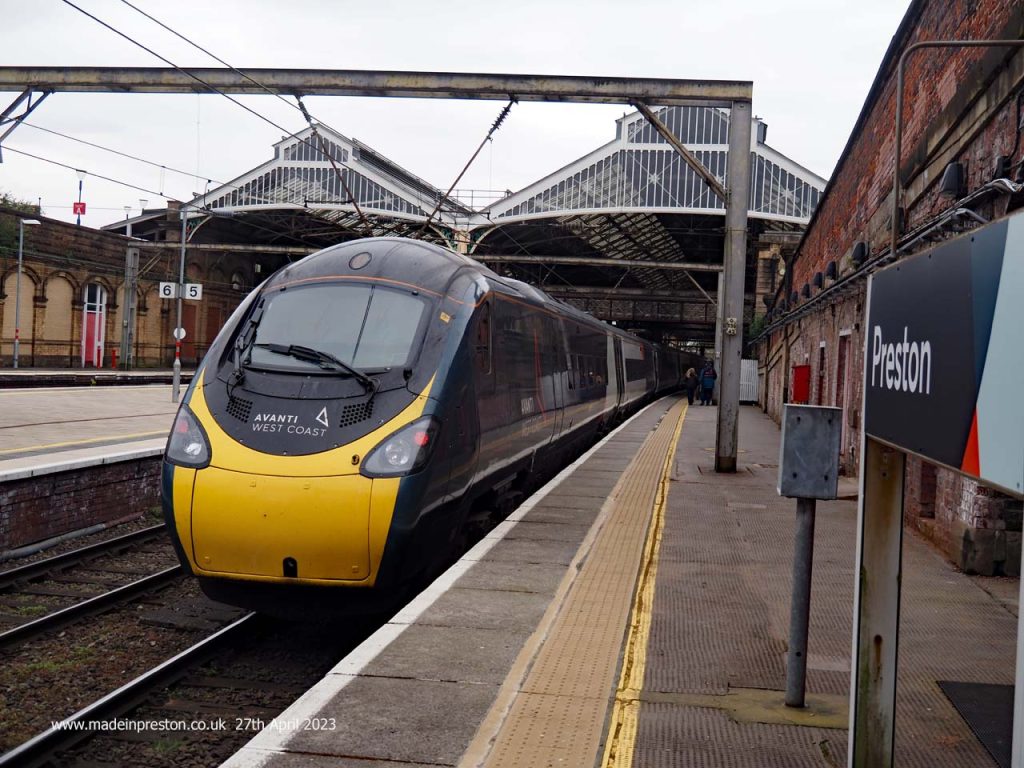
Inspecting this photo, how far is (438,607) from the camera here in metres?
5.51

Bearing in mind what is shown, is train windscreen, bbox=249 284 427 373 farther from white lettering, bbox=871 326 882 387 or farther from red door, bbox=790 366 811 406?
red door, bbox=790 366 811 406

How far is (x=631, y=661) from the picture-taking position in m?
4.71

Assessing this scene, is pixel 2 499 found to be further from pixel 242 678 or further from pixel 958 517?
pixel 958 517

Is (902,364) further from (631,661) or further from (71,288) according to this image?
(71,288)

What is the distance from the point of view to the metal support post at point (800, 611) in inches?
164

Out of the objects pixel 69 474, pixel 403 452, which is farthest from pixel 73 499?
pixel 403 452

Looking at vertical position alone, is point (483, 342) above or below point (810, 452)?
above

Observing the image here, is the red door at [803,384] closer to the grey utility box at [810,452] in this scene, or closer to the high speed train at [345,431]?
the high speed train at [345,431]

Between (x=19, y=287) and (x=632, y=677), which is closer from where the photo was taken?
(x=632, y=677)

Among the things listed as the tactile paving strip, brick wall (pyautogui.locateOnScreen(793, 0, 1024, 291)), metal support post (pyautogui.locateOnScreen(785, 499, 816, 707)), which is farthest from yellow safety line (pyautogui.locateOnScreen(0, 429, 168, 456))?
brick wall (pyautogui.locateOnScreen(793, 0, 1024, 291))

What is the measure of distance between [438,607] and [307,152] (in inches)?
1368

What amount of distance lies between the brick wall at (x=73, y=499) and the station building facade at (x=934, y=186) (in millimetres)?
7903

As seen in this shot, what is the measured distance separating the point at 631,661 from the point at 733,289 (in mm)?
9061

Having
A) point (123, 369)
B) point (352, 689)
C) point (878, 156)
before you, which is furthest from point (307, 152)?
point (352, 689)
